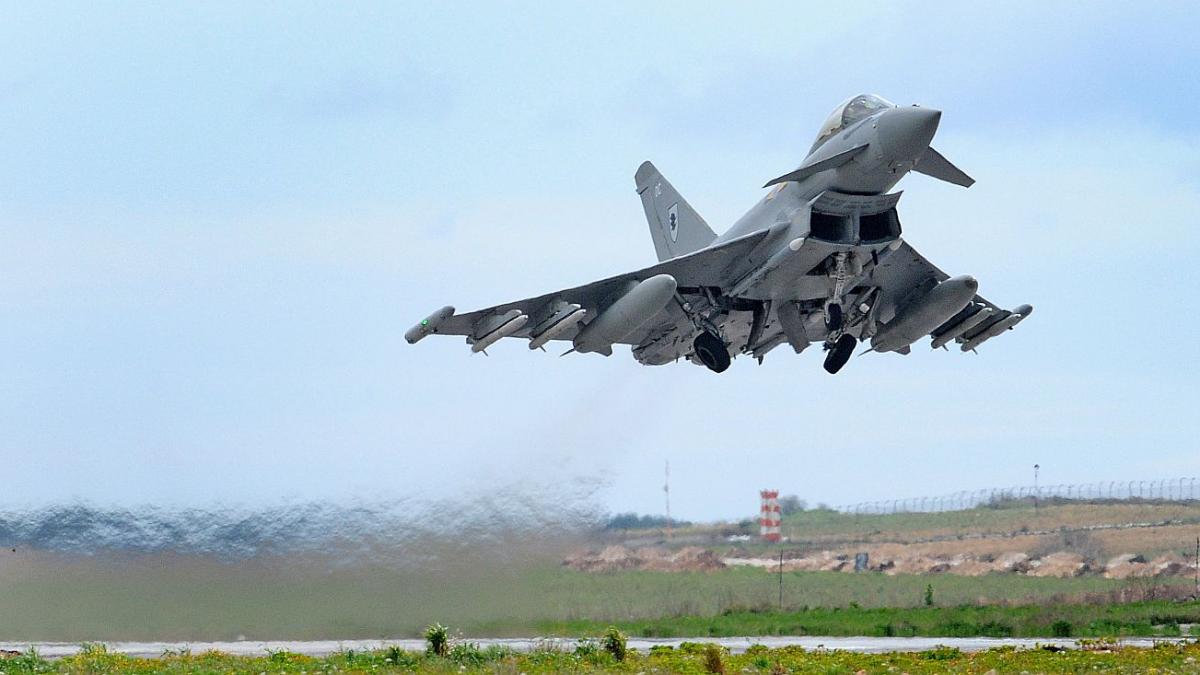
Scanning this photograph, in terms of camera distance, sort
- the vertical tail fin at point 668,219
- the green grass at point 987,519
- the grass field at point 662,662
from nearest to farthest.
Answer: the grass field at point 662,662
the vertical tail fin at point 668,219
the green grass at point 987,519

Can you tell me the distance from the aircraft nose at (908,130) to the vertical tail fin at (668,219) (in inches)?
237

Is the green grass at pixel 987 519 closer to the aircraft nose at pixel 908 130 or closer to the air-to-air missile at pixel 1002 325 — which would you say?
the air-to-air missile at pixel 1002 325

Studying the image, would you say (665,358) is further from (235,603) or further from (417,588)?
(235,603)

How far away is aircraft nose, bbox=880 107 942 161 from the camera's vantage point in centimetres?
2123

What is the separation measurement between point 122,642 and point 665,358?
977cm

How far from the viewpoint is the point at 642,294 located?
22391mm

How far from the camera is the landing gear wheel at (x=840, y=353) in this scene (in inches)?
975

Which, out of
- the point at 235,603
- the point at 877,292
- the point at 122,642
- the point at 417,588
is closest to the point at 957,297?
the point at 877,292

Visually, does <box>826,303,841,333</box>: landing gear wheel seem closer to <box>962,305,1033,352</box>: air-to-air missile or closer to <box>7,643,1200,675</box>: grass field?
<box>962,305,1033,352</box>: air-to-air missile

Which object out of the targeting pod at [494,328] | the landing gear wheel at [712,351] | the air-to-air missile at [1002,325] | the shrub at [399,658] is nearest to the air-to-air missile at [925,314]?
the air-to-air missile at [1002,325]

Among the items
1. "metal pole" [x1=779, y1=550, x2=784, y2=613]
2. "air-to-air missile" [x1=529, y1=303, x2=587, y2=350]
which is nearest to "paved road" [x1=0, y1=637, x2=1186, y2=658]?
"metal pole" [x1=779, y1=550, x2=784, y2=613]

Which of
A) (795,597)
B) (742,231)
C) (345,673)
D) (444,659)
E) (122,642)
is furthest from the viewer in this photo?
(795,597)

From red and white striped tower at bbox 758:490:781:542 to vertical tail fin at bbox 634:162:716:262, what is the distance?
5.64 m

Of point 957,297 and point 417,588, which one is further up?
point 957,297
